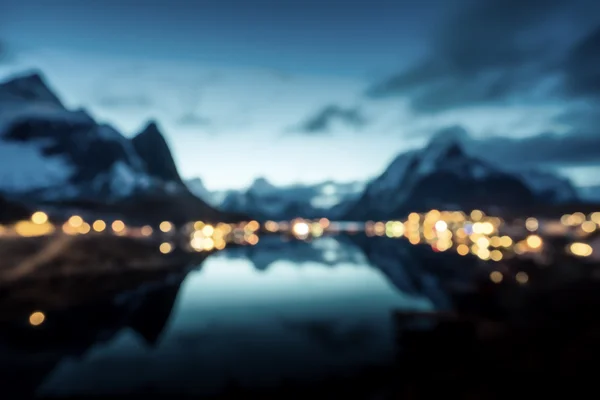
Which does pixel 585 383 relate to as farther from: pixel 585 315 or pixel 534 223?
pixel 534 223

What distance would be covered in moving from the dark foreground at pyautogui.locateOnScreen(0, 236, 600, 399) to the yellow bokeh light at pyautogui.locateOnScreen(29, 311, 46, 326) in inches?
77.6

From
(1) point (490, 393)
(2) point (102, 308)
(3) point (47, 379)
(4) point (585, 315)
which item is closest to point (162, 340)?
(3) point (47, 379)

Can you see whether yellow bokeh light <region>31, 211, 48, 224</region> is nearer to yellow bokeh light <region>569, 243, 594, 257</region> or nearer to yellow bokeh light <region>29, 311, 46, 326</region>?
yellow bokeh light <region>29, 311, 46, 326</region>

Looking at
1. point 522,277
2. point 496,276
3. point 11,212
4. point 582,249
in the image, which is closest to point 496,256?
point 582,249

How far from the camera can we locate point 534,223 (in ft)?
617

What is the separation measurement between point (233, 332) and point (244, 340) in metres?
3.21

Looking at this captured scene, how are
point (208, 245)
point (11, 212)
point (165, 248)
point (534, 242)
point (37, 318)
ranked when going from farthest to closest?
point (208, 245), point (11, 212), point (165, 248), point (534, 242), point (37, 318)

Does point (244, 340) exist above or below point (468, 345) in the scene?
above

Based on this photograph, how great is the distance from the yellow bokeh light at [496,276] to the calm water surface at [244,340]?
11325mm

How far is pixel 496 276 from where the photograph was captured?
65.1 metres

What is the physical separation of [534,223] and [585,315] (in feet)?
531

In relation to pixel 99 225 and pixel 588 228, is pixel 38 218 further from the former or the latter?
pixel 588 228

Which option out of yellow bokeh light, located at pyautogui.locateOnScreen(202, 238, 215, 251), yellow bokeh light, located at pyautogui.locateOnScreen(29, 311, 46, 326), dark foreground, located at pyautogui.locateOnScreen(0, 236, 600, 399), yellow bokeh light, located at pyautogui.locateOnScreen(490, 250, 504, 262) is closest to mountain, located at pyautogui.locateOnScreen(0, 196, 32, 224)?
yellow bokeh light, located at pyautogui.locateOnScreen(202, 238, 215, 251)

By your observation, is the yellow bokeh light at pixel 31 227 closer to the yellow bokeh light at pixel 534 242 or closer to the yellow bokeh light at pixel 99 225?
the yellow bokeh light at pixel 99 225
